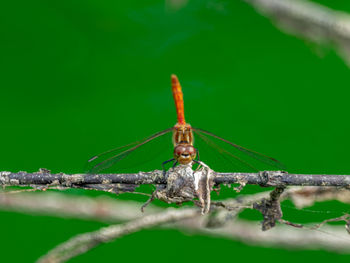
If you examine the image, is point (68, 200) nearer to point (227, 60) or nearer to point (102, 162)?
point (102, 162)

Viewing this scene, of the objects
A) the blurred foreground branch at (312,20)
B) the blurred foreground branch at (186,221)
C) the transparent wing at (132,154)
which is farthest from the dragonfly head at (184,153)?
the blurred foreground branch at (312,20)

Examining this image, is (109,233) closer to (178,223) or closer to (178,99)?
(178,223)

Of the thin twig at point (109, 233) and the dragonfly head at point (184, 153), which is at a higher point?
the dragonfly head at point (184, 153)

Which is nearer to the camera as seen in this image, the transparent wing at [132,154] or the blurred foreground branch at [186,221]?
the transparent wing at [132,154]

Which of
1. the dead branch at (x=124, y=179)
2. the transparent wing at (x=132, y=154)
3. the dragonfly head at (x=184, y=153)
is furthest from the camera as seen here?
the dragonfly head at (x=184, y=153)

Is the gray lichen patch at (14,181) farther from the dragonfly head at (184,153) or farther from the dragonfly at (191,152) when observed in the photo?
the dragonfly head at (184,153)

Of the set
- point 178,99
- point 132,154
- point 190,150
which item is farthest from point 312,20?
point 132,154

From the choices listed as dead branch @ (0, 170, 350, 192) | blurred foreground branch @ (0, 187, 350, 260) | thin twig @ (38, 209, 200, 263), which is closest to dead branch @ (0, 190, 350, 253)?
blurred foreground branch @ (0, 187, 350, 260)

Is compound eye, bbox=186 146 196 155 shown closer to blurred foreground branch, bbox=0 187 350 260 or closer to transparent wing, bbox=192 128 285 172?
transparent wing, bbox=192 128 285 172

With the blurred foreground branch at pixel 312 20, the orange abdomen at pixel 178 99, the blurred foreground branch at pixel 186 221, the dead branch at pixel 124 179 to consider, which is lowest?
the dead branch at pixel 124 179
